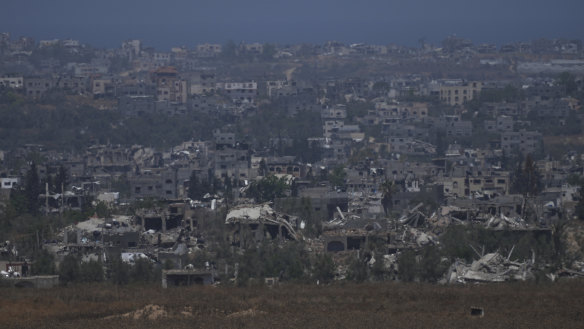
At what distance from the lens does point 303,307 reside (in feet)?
107

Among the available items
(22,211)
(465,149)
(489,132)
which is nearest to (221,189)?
(22,211)

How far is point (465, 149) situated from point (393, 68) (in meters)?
52.2

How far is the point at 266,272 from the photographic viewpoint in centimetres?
3969

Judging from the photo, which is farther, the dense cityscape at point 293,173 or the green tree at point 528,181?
the green tree at point 528,181

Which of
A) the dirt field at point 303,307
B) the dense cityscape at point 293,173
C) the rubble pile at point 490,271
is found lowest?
the dense cityscape at point 293,173

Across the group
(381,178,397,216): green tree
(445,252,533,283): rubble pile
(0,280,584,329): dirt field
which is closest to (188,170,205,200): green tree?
(381,178,397,216): green tree

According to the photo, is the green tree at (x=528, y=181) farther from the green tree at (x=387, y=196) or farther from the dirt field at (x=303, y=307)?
the dirt field at (x=303, y=307)

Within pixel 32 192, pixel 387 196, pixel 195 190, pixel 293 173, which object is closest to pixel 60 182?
pixel 32 192

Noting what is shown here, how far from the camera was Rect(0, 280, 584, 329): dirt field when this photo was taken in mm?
30750

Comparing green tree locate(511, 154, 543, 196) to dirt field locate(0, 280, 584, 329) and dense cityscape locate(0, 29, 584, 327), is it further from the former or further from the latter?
dirt field locate(0, 280, 584, 329)

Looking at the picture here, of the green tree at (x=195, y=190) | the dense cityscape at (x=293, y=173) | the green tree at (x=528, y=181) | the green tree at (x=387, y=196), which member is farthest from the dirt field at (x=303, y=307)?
the green tree at (x=195, y=190)

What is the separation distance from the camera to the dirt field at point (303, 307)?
30750 mm

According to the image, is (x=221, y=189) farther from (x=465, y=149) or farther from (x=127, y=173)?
(x=465, y=149)

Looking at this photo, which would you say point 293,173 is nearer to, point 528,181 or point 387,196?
point 387,196
